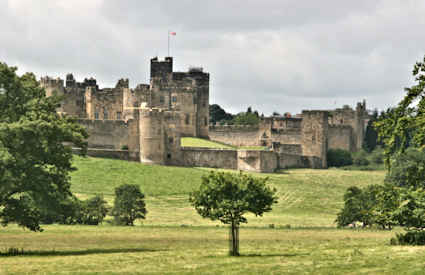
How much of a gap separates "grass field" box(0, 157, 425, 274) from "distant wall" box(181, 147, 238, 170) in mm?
7860

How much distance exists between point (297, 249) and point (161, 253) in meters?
5.75

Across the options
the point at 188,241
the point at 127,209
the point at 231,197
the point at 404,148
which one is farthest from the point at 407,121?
the point at 127,209

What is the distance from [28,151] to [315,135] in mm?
74142

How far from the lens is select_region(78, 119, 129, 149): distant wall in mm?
89250

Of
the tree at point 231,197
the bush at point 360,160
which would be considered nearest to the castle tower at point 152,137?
the bush at point 360,160

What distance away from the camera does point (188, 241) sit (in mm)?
42031

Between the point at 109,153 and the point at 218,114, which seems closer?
the point at 109,153

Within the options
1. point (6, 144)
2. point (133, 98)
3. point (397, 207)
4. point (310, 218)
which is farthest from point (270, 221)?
point (133, 98)

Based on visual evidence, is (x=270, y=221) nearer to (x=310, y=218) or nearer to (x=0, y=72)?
(x=310, y=218)

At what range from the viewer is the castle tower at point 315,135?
349 ft

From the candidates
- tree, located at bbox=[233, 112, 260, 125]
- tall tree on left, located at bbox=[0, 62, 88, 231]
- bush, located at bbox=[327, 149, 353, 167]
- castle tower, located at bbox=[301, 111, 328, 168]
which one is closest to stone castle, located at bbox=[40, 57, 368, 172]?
castle tower, located at bbox=[301, 111, 328, 168]

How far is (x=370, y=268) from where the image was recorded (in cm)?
2764

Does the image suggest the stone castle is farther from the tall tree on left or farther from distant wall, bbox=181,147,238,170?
the tall tree on left

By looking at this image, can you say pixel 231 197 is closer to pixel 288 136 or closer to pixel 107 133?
pixel 107 133
